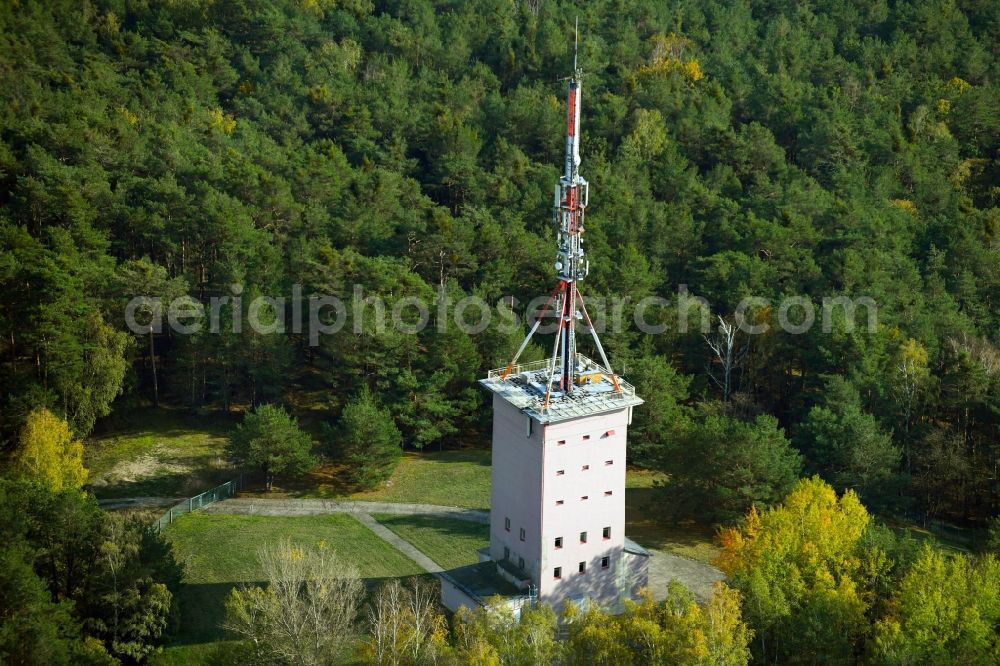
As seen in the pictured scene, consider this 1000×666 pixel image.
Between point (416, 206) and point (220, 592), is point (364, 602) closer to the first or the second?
point (220, 592)

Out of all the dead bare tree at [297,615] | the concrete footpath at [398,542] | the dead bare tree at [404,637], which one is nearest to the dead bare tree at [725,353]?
the concrete footpath at [398,542]

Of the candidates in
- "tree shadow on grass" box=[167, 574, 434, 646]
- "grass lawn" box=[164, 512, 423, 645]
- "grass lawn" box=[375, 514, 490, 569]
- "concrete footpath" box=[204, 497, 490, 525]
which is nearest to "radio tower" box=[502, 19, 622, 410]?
"grass lawn" box=[375, 514, 490, 569]

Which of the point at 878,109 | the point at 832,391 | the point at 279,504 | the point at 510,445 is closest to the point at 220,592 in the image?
the point at 279,504

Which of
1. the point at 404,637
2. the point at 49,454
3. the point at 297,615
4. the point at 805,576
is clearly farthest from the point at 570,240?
the point at 49,454

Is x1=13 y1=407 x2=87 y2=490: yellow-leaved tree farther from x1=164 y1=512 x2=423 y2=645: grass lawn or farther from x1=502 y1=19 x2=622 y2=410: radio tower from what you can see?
x1=502 y1=19 x2=622 y2=410: radio tower

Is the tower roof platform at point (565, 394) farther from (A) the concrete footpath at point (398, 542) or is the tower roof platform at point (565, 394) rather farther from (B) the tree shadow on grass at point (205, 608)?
(A) the concrete footpath at point (398, 542)
